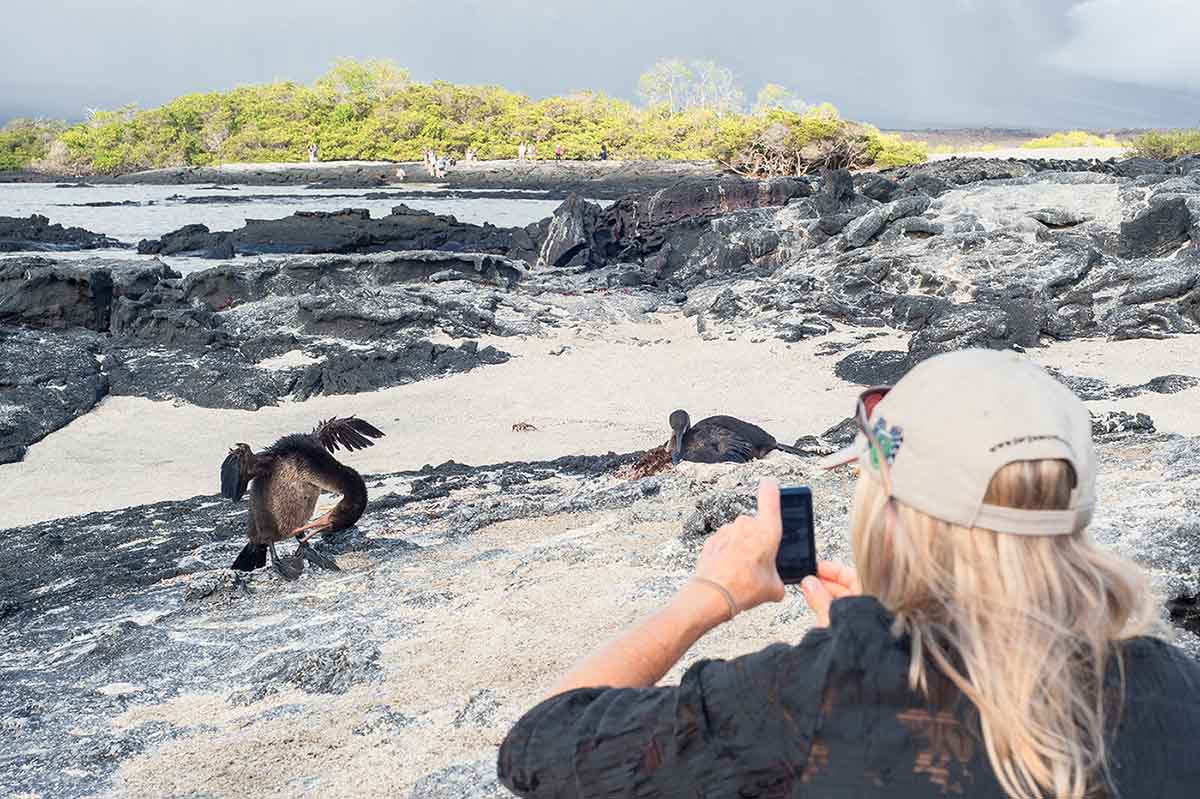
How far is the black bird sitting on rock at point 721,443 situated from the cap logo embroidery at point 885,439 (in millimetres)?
5107

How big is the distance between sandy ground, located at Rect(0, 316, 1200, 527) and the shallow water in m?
10.4

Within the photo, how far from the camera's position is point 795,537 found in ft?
5.00

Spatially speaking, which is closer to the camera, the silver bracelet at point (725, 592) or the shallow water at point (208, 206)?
the silver bracelet at point (725, 592)

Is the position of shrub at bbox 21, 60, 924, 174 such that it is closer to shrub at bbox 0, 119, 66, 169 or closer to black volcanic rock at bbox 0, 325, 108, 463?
shrub at bbox 0, 119, 66, 169

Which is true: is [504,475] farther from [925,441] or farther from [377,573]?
[925,441]

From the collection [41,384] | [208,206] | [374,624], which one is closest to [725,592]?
[374,624]

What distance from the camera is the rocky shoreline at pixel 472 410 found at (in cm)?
353

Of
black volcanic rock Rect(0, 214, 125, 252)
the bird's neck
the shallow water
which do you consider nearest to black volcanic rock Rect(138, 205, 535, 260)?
the shallow water

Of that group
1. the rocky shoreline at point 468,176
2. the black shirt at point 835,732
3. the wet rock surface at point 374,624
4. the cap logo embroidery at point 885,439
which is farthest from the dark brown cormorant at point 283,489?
the rocky shoreline at point 468,176

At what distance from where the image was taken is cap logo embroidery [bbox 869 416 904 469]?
127 cm

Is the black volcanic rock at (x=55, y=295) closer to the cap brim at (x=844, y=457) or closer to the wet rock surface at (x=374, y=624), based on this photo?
the wet rock surface at (x=374, y=624)

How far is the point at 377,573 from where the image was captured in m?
5.12

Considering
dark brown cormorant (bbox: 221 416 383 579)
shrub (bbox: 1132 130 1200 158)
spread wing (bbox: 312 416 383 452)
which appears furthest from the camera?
shrub (bbox: 1132 130 1200 158)

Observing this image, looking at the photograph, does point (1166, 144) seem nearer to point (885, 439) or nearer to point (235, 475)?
point (235, 475)
